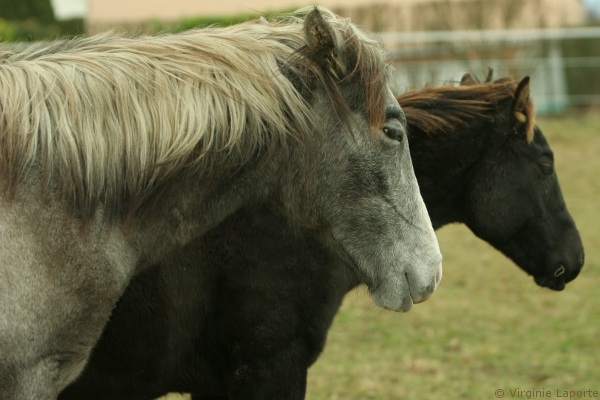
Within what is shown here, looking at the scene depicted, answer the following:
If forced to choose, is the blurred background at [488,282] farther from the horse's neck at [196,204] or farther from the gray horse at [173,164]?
the horse's neck at [196,204]

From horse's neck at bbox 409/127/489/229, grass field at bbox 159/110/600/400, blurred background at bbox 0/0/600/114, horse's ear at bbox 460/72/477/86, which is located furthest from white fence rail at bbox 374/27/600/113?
horse's neck at bbox 409/127/489/229

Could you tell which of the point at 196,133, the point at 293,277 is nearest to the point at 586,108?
the point at 293,277

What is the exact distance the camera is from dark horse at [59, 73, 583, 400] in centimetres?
321

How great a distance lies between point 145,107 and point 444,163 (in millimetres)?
2181

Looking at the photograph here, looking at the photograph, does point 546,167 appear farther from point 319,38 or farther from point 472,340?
point 472,340

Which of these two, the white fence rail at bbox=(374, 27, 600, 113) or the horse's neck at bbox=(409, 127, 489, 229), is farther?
the white fence rail at bbox=(374, 27, 600, 113)

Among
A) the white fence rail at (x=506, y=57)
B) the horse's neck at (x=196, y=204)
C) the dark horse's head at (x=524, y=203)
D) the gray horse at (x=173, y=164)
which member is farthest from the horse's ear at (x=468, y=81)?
the white fence rail at (x=506, y=57)

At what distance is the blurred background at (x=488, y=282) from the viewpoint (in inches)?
217

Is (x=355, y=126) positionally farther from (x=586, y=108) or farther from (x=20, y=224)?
(x=586, y=108)

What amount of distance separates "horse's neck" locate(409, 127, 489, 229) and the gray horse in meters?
1.32

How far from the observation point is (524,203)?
4.23 metres

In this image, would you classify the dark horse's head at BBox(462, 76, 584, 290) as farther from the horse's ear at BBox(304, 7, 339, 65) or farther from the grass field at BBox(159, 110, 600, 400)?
the horse's ear at BBox(304, 7, 339, 65)

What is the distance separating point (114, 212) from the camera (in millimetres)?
2482

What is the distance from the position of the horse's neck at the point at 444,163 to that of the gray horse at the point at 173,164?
4.33ft
